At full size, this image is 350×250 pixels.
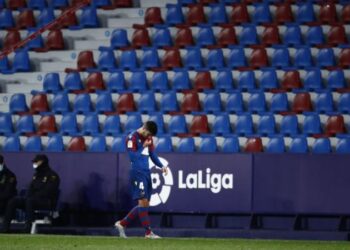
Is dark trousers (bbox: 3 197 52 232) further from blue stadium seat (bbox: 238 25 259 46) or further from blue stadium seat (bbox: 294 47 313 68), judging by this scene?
blue stadium seat (bbox: 294 47 313 68)

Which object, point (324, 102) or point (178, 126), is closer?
point (324, 102)

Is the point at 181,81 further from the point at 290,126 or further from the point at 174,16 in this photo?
the point at 290,126

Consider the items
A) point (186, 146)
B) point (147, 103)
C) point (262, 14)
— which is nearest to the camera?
point (186, 146)

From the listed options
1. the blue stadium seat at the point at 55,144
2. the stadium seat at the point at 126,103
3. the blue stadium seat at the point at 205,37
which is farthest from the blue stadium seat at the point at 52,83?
the blue stadium seat at the point at 205,37

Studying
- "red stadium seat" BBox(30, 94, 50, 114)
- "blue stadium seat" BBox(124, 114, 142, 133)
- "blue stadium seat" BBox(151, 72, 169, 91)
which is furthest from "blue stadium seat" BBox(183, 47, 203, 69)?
"red stadium seat" BBox(30, 94, 50, 114)

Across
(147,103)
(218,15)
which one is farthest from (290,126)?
(218,15)

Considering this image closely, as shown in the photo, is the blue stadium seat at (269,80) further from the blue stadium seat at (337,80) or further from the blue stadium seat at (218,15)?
the blue stadium seat at (218,15)

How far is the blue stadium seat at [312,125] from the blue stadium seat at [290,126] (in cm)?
17

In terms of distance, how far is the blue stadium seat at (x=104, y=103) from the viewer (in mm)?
22969

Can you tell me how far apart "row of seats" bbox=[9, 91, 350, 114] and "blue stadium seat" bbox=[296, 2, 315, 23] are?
1996mm

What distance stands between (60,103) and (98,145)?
187 centimetres

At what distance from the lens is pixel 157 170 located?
68.1 ft

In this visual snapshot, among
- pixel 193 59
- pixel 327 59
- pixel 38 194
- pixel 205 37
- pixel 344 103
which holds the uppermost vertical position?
pixel 205 37

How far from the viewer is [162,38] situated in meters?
23.8
